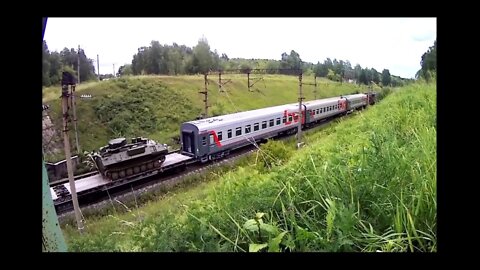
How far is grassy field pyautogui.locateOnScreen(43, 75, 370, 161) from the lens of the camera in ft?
5.61

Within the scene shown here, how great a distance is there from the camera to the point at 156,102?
1.81 metres

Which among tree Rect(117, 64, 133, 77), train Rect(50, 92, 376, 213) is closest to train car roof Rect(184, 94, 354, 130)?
train Rect(50, 92, 376, 213)

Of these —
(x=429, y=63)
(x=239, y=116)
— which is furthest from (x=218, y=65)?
(x=429, y=63)

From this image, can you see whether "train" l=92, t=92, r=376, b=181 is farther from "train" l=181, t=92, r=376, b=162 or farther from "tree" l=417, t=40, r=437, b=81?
"tree" l=417, t=40, r=437, b=81

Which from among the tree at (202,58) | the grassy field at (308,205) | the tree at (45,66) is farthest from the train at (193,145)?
the tree at (45,66)

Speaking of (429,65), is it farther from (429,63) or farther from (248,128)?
(248,128)

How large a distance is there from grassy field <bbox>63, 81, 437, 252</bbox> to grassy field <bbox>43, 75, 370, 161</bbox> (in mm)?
272

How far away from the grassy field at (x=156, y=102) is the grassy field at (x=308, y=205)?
0.89 feet

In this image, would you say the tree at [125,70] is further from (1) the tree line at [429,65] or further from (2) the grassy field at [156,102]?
(1) the tree line at [429,65]

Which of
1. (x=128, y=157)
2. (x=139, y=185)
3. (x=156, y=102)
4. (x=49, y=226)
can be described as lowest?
(x=49, y=226)

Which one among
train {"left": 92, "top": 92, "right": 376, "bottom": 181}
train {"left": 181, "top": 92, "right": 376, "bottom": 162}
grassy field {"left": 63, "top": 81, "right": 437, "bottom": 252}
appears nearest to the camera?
grassy field {"left": 63, "top": 81, "right": 437, "bottom": 252}

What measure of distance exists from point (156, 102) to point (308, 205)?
82cm
